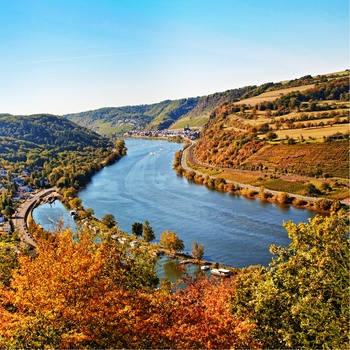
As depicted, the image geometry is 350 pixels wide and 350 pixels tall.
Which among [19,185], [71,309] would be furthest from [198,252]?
Answer: [19,185]

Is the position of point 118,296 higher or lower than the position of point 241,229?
higher

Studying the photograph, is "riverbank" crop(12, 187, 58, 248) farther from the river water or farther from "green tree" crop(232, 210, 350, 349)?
"green tree" crop(232, 210, 350, 349)

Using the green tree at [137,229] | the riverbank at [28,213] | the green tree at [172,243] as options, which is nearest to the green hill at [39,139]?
the riverbank at [28,213]

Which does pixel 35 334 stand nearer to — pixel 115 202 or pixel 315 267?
pixel 315 267

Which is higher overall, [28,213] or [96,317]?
[96,317]

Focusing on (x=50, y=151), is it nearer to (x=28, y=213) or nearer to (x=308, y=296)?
(x=28, y=213)

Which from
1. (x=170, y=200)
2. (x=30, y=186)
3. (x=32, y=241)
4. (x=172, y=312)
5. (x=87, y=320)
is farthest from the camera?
(x=30, y=186)

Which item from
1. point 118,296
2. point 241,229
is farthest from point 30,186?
point 118,296
